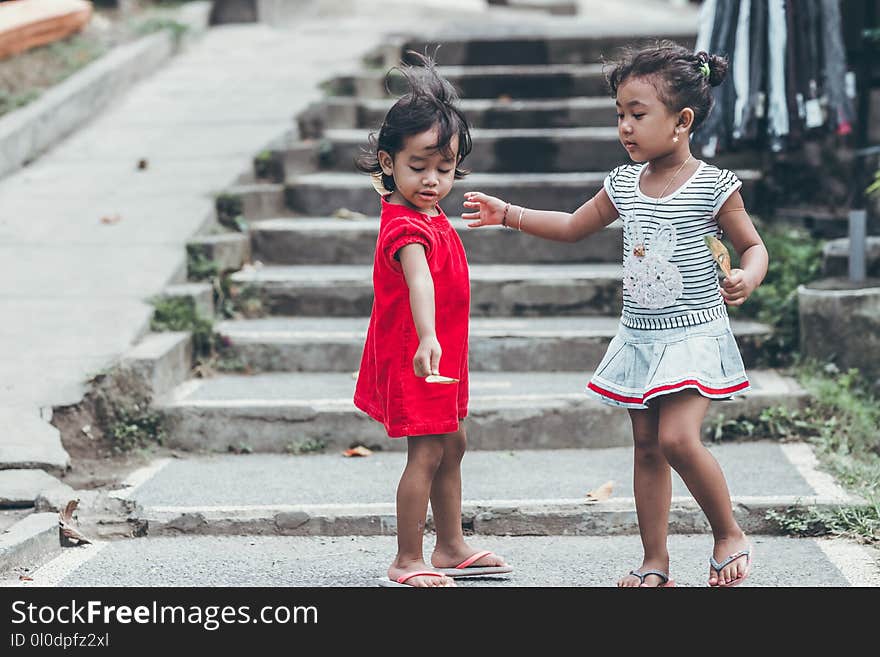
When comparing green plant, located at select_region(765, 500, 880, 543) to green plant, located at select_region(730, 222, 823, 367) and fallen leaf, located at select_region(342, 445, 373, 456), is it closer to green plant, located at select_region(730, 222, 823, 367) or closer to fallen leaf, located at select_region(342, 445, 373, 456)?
green plant, located at select_region(730, 222, 823, 367)

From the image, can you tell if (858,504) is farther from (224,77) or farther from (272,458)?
(224,77)

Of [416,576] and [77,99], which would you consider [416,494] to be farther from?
[77,99]

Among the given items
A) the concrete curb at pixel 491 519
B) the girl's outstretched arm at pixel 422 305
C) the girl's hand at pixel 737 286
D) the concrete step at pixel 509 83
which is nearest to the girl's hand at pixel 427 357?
the girl's outstretched arm at pixel 422 305

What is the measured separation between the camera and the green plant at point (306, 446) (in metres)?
4.91

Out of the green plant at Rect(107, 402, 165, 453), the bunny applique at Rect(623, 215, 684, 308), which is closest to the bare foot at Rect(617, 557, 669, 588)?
the bunny applique at Rect(623, 215, 684, 308)

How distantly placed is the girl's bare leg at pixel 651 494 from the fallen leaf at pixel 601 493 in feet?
2.45

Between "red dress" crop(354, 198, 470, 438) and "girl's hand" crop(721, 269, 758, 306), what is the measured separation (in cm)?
76

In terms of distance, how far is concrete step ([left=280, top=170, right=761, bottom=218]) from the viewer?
266 inches

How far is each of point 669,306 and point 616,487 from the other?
4.01ft

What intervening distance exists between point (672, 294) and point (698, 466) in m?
0.49

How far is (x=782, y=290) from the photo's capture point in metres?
5.68

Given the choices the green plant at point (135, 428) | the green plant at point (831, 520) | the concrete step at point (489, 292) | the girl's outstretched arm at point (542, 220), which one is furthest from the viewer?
the concrete step at point (489, 292)

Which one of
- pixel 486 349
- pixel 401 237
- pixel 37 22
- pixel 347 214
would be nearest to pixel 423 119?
pixel 401 237

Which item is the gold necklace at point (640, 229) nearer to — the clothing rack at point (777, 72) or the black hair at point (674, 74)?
the black hair at point (674, 74)
